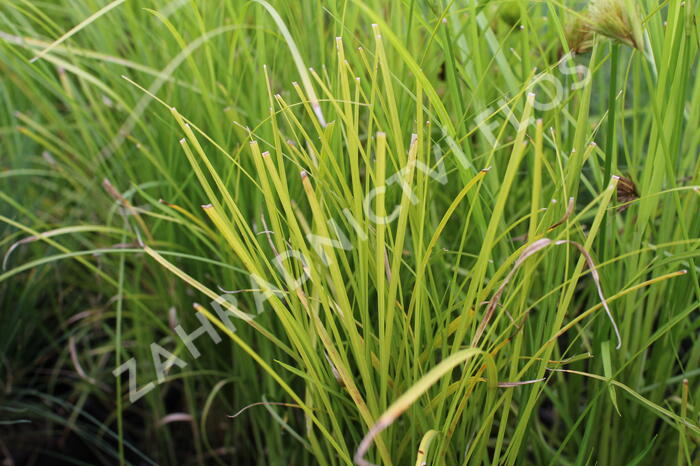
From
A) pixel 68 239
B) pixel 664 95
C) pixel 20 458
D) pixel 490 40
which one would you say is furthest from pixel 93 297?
pixel 664 95

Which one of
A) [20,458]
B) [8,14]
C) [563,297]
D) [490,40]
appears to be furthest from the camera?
[8,14]

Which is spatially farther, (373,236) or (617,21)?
(373,236)

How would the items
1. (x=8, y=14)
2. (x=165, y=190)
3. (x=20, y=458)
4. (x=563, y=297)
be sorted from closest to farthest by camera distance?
(x=563, y=297) → (x=165, y=190) → (x=20, y=458) → (x=8, y=14)

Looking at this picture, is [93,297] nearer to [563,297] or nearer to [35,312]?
[35,312]

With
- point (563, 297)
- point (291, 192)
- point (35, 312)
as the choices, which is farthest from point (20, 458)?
point (563, 297)

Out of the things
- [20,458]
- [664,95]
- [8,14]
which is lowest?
[20,458]

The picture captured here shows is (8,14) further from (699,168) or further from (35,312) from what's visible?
(699,168)

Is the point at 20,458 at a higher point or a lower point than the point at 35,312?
lower

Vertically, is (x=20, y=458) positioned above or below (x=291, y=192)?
below

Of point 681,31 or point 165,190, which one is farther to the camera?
point 165,190
